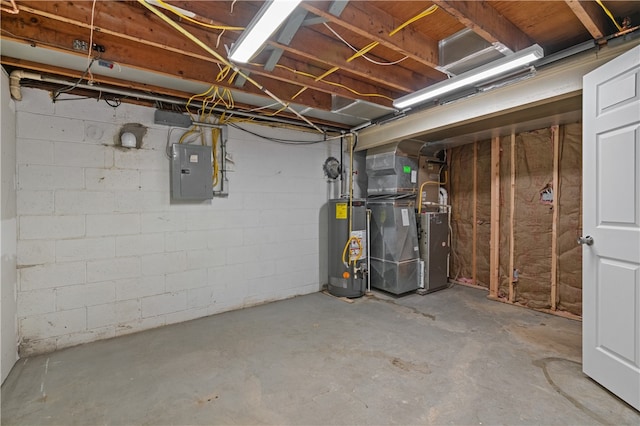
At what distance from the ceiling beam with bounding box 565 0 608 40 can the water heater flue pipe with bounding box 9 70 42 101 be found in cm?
381

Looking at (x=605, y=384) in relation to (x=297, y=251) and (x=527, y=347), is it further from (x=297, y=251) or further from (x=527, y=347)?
(x=297, y=251)

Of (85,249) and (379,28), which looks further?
(85,249)

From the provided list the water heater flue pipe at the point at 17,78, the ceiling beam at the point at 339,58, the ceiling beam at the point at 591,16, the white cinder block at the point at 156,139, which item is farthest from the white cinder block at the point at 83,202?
the ceiling beam at the point at 591,16

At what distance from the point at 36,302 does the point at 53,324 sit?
24 cm

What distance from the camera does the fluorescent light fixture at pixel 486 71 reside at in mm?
2062

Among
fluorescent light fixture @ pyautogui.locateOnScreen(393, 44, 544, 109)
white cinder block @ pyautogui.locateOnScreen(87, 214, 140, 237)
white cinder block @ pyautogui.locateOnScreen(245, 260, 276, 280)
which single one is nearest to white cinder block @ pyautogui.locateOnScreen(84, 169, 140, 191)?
white cinder block @ pyautogui.locateOnScreen(87, 214, 140, 237)

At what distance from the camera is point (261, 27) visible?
1.68m

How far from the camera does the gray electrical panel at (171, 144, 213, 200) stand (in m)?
3.09

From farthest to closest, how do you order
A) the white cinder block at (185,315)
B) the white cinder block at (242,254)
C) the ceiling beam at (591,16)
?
1. the white cinder block at (242,254)
2. the white cinder block at (185,315)
3. the ceiling beam at (591,16)

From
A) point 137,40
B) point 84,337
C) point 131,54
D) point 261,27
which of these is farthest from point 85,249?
point 261,27

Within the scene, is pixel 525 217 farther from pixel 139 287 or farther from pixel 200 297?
pixel 139 287

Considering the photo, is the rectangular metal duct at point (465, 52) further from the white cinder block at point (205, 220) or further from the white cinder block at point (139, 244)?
the white cinder block at point (139, 244)

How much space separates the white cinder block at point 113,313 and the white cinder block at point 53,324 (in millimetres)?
55

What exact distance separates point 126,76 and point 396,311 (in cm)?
367
